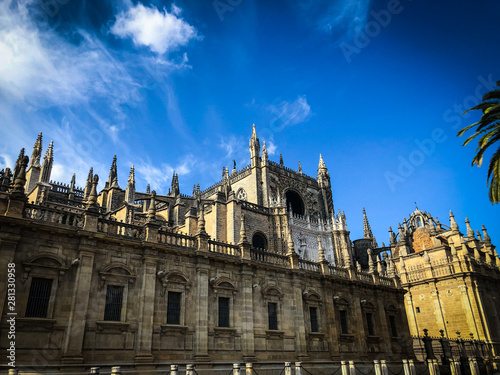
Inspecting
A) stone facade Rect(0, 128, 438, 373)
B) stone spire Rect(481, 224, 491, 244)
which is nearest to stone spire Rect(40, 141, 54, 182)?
stone facade Rect(0, 128, 438, 373)

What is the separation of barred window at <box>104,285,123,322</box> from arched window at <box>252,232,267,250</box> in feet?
77.3

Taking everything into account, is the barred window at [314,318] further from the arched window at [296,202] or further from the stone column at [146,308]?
the arched window at [296,202]

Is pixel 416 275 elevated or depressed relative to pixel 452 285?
elevated

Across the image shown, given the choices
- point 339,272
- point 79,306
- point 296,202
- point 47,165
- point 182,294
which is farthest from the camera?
point 296,202

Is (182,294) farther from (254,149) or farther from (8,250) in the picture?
(254,149)

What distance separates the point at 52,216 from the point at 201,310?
27.2 feet

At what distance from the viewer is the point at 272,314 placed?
22375mm

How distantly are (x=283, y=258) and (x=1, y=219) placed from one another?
51.4 feet

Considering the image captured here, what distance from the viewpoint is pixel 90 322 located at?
15.7 meters

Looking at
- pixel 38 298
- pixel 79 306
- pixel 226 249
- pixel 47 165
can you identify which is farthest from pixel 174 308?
pixel 47 165

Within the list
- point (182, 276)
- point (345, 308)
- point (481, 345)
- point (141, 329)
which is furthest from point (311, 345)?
point (481, 345)

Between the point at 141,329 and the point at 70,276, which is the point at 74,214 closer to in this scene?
the point at 70,276

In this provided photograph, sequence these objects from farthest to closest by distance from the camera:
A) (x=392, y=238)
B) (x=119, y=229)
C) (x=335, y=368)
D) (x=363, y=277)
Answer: (x=392, y=238) → (x=363, y=277) → (x=335, y=368) → (x=119, y=229)

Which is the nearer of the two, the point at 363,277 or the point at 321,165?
the point at 363,277
